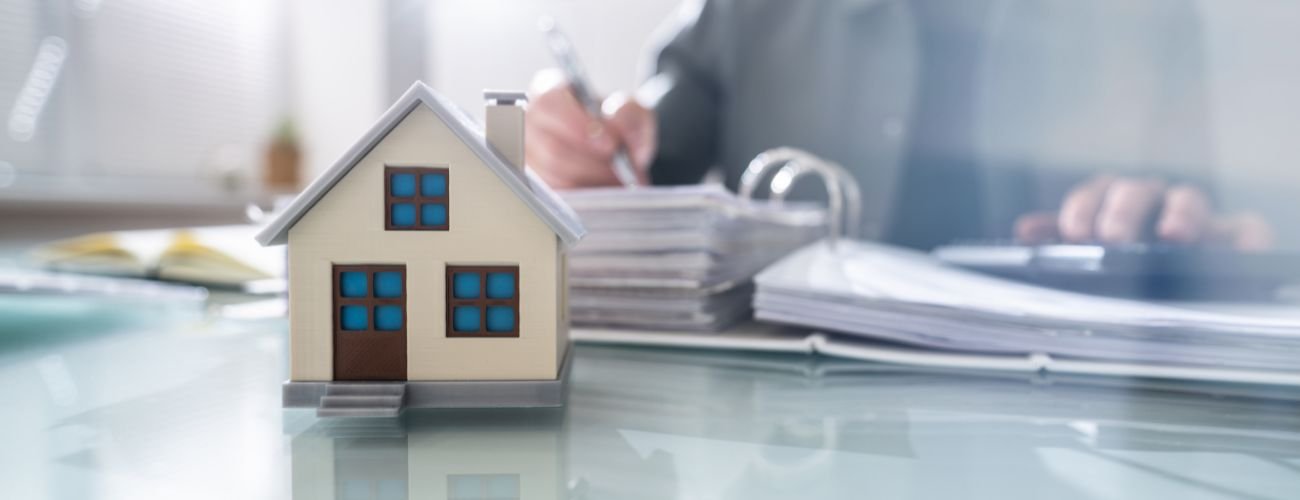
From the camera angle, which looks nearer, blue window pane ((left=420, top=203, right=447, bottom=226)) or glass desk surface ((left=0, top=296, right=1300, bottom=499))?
glass desk surface ((left=0, top=296, right=1300, bottom=499))

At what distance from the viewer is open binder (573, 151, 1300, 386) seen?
0.46 meters

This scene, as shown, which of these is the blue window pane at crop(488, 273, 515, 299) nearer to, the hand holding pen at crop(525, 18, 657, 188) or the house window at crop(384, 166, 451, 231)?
the house window at crop(384, 166, 451, 231)

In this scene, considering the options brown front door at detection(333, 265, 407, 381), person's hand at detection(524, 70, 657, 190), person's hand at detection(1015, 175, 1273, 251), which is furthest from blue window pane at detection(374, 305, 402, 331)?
person's hand at detection(1015, 175, 1273, 251)

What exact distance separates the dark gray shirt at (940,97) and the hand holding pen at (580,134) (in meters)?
0.46

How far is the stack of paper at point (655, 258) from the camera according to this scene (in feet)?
1.89

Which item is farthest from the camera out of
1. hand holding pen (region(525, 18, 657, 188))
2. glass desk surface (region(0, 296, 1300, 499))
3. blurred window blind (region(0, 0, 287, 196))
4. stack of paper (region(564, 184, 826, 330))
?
blurred window blind (region(0, 0, 287, 196))

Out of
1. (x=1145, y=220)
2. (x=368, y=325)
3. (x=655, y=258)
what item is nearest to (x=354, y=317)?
(x=368, y=325)

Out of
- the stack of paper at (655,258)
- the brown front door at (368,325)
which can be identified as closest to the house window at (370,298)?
the brown front door at (368,325)

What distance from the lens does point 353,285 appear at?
42cm

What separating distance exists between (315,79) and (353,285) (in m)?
3.20

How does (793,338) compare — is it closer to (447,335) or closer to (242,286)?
(447,335)

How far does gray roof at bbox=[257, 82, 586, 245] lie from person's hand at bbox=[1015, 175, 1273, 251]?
2.95ft

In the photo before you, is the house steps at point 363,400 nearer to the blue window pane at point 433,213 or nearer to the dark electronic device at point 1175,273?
the blue window pane at point 433,213

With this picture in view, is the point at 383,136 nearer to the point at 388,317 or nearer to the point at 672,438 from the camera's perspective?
the point at 388,317
